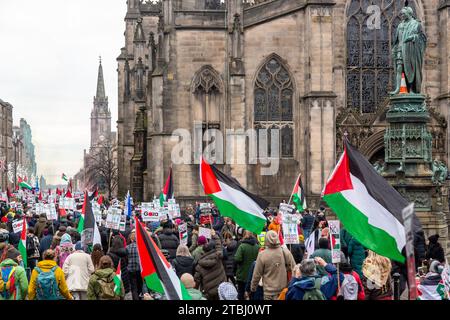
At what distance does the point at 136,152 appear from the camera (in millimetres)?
47156

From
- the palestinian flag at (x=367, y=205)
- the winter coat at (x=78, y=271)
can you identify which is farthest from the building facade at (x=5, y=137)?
the palestinian flag at (x=367, y=205)

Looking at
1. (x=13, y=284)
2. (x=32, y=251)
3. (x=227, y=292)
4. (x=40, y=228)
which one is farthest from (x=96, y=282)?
(x=40, y=228)

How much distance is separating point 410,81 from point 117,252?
990 cm

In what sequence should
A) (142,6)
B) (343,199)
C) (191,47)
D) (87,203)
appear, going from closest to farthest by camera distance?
(343,199) → (87,203) → (191,47) → (142,6)

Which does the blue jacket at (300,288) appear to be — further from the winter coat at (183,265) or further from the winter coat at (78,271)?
the winter coat at (183,265)

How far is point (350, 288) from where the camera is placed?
10.9 meters

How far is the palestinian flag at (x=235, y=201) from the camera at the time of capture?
1508 cm

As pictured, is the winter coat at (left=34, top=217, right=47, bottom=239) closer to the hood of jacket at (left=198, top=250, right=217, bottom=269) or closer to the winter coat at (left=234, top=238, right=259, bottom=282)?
the winter coat at (left=234, top=238, right=259, bottom=282)

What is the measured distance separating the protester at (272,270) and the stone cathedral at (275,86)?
24.0m

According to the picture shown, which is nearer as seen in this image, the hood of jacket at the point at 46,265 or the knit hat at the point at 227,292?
the knit hat at the point at 227,292

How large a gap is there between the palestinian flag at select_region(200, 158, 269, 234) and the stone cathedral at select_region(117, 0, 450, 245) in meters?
19.3

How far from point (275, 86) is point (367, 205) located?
2701cm
